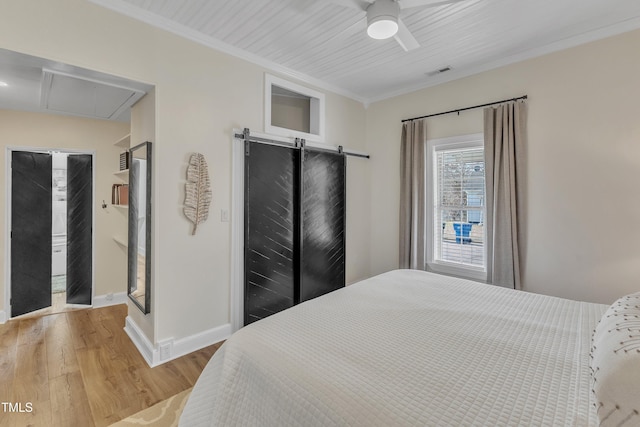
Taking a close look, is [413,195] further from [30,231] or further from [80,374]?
[30,231]

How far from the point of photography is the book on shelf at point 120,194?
349 centimetres

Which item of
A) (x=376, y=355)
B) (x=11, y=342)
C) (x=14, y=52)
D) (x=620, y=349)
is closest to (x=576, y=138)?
(x=620, y=349)

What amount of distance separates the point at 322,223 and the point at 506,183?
198 centimetres

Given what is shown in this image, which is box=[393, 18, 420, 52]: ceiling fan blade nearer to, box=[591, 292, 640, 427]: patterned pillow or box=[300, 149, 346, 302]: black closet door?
box=[300, 149, 346, 302]: black closet door

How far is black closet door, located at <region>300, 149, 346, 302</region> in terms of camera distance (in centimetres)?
337

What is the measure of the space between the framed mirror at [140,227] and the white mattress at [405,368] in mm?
1475

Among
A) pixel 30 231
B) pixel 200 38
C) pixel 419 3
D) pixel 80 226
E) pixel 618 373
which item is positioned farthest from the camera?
pixel 80 226

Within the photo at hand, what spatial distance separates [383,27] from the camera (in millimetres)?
1847

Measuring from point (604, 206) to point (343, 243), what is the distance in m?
2.54

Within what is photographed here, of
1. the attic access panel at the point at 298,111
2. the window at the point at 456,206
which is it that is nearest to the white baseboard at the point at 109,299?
the attic access panel at the point at 298,111

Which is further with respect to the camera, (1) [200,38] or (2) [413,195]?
(2) [413,195]

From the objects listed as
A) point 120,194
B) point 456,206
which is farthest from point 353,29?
point 120,194

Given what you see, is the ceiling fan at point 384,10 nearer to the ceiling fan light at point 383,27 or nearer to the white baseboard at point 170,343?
the ceiling fan light at point 383,27

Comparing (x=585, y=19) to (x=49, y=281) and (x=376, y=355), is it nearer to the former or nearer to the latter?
(x=376, y=355)
